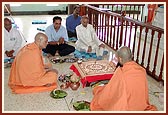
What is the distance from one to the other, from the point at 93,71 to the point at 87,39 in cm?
143

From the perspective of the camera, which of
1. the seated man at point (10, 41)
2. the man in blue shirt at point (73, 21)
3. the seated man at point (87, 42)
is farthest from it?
the man in blue shirt at point (73, 21)

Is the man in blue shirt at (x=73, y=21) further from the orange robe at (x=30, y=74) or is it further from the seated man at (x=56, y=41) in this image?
the orange robe at (x=30, y=74)

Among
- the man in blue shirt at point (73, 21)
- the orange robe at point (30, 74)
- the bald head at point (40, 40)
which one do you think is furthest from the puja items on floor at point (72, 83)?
the man in blue shirt at point (73, 21)

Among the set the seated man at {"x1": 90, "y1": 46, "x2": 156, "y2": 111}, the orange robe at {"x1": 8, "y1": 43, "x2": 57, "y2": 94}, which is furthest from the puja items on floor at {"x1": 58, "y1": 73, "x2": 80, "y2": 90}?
the seated man at {"x1": 90, "y1": 46, "x2": 156, "y2": 111}

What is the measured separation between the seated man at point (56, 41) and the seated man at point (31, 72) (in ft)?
4.65

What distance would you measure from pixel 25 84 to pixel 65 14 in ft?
26.2

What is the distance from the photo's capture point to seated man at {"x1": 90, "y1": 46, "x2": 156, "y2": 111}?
7.63ft

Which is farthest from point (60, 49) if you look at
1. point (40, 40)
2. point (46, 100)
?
point (46, 100)

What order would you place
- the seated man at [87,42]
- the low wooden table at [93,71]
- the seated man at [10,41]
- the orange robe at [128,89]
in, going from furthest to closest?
the seated man at [87,42], the seated man at [10,41], the low wooden table at [93,71], the orange robe at [128,89]

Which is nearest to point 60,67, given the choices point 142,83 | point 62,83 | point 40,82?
point 62,83

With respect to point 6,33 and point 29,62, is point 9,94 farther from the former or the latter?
point 6,33

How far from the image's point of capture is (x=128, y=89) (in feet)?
7.67

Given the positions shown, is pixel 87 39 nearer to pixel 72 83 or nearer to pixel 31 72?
pixel 72 83

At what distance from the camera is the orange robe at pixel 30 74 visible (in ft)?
9.93
